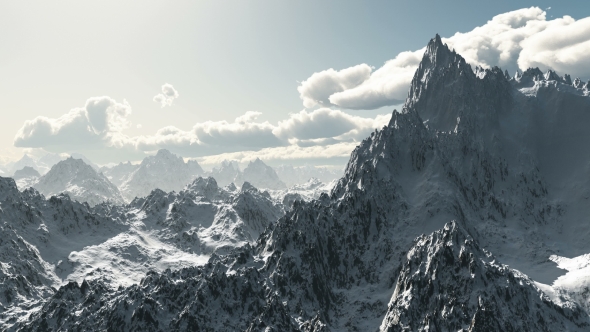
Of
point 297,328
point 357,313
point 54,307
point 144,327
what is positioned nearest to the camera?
point 144,327

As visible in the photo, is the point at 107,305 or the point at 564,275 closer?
the point at 107,305

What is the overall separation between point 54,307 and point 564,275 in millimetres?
216622

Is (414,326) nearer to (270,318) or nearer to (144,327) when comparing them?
(270,318)

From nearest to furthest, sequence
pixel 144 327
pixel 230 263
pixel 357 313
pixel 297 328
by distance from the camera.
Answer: pixel 144 327 → pixel 297 328 → pixel 357 313 → pixel 230 263

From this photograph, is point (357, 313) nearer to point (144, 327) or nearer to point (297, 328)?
point (297, 328)

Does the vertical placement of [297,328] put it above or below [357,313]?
above

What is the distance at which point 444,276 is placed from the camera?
140875mm

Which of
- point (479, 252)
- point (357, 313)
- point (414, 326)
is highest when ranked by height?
point (479, 252)

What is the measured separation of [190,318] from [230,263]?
65063 mm

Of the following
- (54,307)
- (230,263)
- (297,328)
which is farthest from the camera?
(230,263)

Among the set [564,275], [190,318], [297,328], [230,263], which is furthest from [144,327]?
[564,275]

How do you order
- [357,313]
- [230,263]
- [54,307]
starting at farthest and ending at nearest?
[230,263]
[357,313]
[54,307]

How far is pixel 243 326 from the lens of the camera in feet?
434

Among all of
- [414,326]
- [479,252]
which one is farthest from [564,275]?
[414,326]
